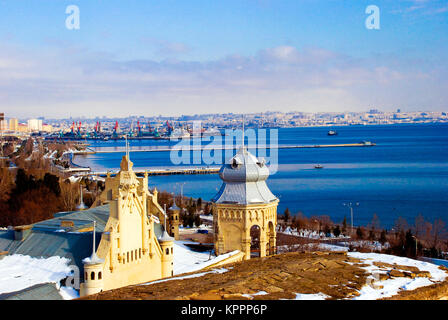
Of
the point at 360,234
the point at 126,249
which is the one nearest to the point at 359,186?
the point at 360,234

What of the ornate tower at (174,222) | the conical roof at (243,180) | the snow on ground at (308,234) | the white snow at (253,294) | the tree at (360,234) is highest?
the conical roof at (243,180)

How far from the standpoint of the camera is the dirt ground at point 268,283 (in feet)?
22.6

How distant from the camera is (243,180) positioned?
16391 millimetres

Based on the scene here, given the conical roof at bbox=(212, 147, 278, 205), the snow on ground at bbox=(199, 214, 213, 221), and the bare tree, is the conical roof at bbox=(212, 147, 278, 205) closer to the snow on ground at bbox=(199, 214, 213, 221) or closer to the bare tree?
the bare tree

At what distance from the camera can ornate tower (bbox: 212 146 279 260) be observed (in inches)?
640

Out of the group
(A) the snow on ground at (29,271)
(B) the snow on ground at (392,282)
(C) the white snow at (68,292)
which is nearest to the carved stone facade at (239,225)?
(A) the snow on ground at (29,271)

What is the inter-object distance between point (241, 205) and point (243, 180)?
2.56ft

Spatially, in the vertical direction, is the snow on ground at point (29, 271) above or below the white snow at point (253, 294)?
below

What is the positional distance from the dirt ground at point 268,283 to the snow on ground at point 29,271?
20.5 ft

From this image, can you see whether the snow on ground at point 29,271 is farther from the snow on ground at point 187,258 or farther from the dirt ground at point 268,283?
the dirt ground at point 268,283

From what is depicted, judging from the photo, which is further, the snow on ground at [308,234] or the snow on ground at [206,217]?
the snow on ground at [206,217]
